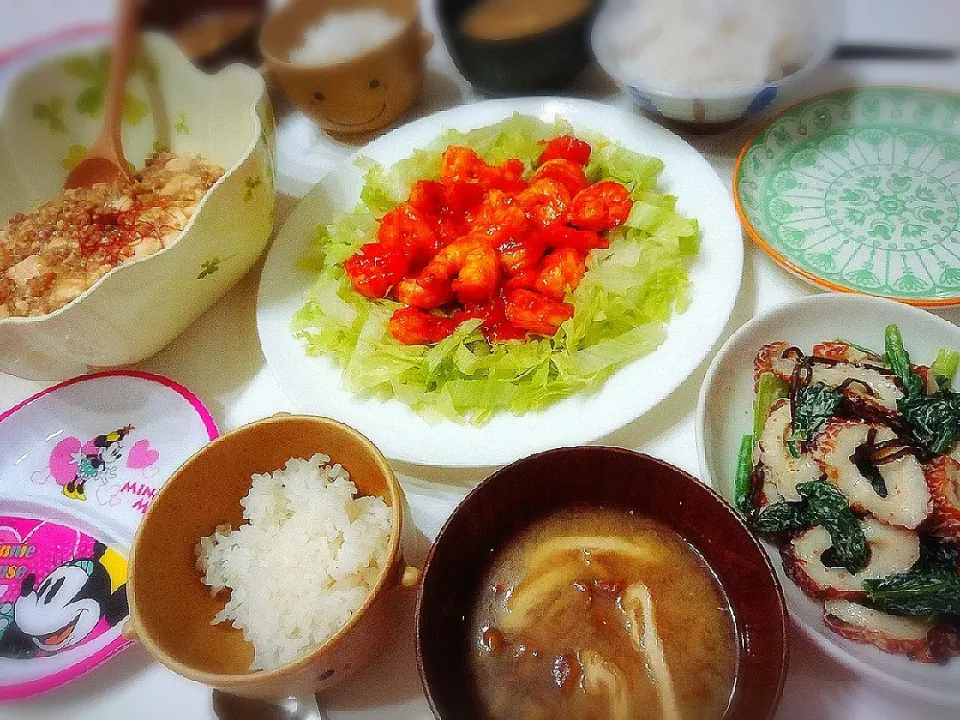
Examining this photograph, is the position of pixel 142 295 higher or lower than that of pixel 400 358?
higher

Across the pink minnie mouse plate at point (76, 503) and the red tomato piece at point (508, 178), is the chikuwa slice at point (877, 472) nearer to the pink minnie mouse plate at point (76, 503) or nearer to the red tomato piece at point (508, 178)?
the red tomato piece at point (508, 178)

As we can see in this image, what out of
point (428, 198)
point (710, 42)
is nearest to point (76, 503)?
point (428, 198)

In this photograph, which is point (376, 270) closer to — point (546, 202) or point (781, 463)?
point (546, 202)

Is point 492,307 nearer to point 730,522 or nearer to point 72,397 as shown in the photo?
point 730,522

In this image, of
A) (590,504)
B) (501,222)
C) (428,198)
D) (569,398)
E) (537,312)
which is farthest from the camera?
(428,198)

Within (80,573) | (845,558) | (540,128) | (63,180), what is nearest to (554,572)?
(845,558)
